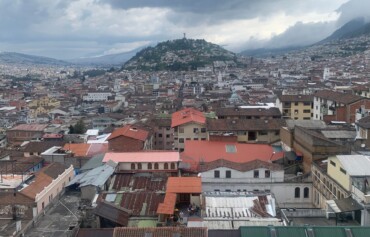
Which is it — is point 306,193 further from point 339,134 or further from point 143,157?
point 143,157

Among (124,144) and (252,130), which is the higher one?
(252,130)

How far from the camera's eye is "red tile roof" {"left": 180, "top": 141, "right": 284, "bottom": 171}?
109 feet

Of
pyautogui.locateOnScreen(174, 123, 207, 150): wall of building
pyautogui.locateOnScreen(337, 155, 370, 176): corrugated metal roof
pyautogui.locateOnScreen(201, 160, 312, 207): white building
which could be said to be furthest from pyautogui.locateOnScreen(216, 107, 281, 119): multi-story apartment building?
pyautogui.locateOnScreen(337, 155, 370, 176): corrugated metal roof

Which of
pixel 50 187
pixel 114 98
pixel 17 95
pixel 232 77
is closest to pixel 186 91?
pixel 114 98

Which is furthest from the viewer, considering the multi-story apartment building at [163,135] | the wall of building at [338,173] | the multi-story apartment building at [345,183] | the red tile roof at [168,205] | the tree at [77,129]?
the tree at [77,129]

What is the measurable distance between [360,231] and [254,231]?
434 centimetres

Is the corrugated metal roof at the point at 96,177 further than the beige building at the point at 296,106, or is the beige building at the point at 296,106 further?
the beige building at the point at 296,106

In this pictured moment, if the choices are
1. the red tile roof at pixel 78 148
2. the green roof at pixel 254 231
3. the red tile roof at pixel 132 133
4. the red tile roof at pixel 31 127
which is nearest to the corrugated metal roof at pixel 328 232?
the green roof at pixel 254 231

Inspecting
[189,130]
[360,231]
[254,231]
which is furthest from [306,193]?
[189,130]

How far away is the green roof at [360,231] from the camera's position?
58.8 ft

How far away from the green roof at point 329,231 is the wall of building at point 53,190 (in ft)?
53.8

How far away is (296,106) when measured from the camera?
57.6 meters

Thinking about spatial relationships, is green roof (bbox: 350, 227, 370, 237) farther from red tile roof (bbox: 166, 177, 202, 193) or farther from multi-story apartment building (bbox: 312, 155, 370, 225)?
red tile roof (bbox: 166, 177, 202, 193)

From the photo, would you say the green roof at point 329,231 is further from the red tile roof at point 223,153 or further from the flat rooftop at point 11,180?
the flat rooftop at point 11,180
